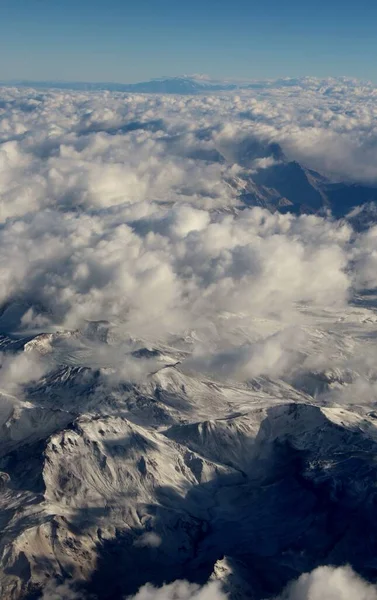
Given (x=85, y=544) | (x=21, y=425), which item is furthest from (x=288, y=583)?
(x=21, y=425)

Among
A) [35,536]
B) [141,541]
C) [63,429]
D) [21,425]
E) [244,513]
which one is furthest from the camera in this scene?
[21,425]

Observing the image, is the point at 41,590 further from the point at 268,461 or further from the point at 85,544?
the point at 268,461

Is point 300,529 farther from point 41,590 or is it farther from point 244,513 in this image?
point 41,590

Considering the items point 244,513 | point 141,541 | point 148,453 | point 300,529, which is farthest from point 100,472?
point 300,529

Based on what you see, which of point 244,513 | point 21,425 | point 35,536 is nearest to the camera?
point 35,536

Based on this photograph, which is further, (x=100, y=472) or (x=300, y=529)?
(x=100, y=472)

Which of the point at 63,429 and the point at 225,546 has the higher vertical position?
the point at 63,429

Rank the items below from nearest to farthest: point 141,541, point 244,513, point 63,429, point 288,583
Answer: point 288,583
point 141,541
point 244,513
point 63,429

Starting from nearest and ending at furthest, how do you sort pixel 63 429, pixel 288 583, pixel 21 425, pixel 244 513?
pixel 288 583
pixel 244 513
pixel 63 429
pixel 21 425

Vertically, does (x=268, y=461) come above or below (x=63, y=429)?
below
